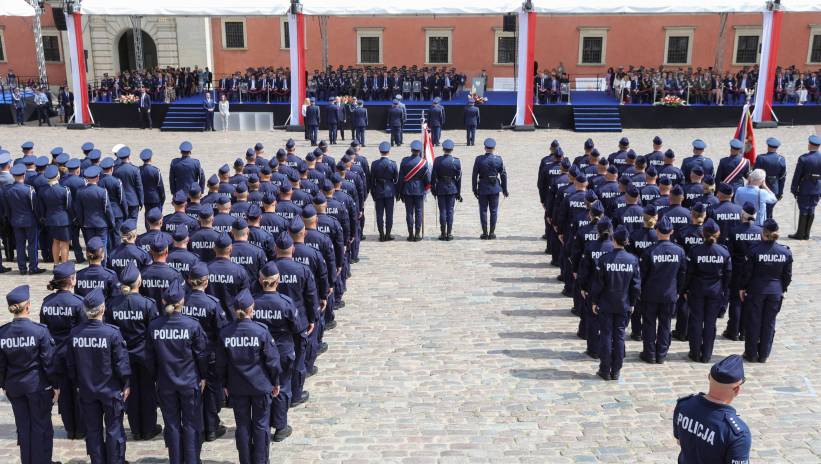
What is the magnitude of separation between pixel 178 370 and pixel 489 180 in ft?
29.2

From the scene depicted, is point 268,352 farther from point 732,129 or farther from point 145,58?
point 145,58

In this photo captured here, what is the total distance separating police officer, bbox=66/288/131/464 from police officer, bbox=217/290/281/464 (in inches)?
34.6

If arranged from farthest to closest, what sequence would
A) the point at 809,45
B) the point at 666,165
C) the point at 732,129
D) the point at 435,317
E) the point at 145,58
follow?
the point at 145,58 → the point at 809,45 → the point at 732,129 → the point at 666,165 → the point at 435,317

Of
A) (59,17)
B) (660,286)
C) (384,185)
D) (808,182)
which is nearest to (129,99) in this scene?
(59,17)

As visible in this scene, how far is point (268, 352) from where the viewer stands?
6.43 m

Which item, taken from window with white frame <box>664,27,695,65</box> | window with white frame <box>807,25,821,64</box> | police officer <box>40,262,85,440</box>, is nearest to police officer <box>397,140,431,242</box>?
police officer <box>40,262,85,440</box>

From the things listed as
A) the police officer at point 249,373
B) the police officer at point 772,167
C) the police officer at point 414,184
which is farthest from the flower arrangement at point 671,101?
the police officer at point 249,373

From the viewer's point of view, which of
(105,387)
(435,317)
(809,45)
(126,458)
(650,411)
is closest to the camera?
(105,387)

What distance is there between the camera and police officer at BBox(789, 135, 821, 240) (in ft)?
45.8

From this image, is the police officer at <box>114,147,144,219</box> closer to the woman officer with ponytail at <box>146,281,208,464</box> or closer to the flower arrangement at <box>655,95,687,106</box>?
the woman officer with ponytail at <box>146,281,208,464</box>

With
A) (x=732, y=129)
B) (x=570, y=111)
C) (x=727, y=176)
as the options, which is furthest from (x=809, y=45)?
(x=727, y=176)

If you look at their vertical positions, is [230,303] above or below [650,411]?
above

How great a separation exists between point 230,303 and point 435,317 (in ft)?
11.6

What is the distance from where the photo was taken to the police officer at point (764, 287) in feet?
28.6
